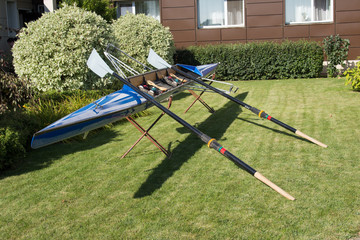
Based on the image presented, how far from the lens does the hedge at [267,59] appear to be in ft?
50.2

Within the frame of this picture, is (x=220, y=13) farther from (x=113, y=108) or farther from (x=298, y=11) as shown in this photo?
(x=113, y=108)

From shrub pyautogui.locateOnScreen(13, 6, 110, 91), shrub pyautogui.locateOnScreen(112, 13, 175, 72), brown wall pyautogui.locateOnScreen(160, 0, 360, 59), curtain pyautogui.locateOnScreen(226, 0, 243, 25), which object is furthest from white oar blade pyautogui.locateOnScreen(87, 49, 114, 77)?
curtain pyautogui.locateOnScreen(226, 0, 243, 25)

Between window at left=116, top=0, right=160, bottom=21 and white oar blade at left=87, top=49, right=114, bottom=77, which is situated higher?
window at left=116, top=0, right=160, bottom=21

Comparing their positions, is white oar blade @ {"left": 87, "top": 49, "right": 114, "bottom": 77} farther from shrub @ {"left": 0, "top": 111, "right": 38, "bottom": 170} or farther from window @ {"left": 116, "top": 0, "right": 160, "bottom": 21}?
window @ {"left": 116, "top": 0, "right": 160, "bottom": 21}

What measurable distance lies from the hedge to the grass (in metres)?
6.36

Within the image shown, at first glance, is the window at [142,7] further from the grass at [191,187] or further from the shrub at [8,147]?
the shrub at [8,147]

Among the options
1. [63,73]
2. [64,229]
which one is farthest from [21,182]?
[63,73]

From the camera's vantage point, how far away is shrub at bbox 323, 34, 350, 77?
→ 15281 millimetres

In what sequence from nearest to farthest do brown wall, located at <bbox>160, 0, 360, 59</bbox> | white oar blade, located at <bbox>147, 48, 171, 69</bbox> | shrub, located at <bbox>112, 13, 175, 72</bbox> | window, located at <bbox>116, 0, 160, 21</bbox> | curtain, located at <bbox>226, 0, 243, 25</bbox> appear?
white oar blade, located at <bbox>147, 48, 171, 69</bbox>, shrub, located at <bbox>112, 13, 175, 72</bbox>, brown wall, located at <bbox>160, 0, 360, 59</bbox>, curtain, located at <bbox>226, 0, 243, 25</bbox>, window, located at <bbox>116, 0, 160, 21</bbox>

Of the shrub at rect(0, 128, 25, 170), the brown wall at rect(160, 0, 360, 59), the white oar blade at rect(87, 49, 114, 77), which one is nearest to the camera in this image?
the shrub at rect(0, 128, 25, 170)

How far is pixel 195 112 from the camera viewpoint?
1078 cm

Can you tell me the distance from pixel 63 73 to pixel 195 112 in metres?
3.77

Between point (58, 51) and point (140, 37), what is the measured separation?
170 inches

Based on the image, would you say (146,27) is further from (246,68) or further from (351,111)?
(351,111)
